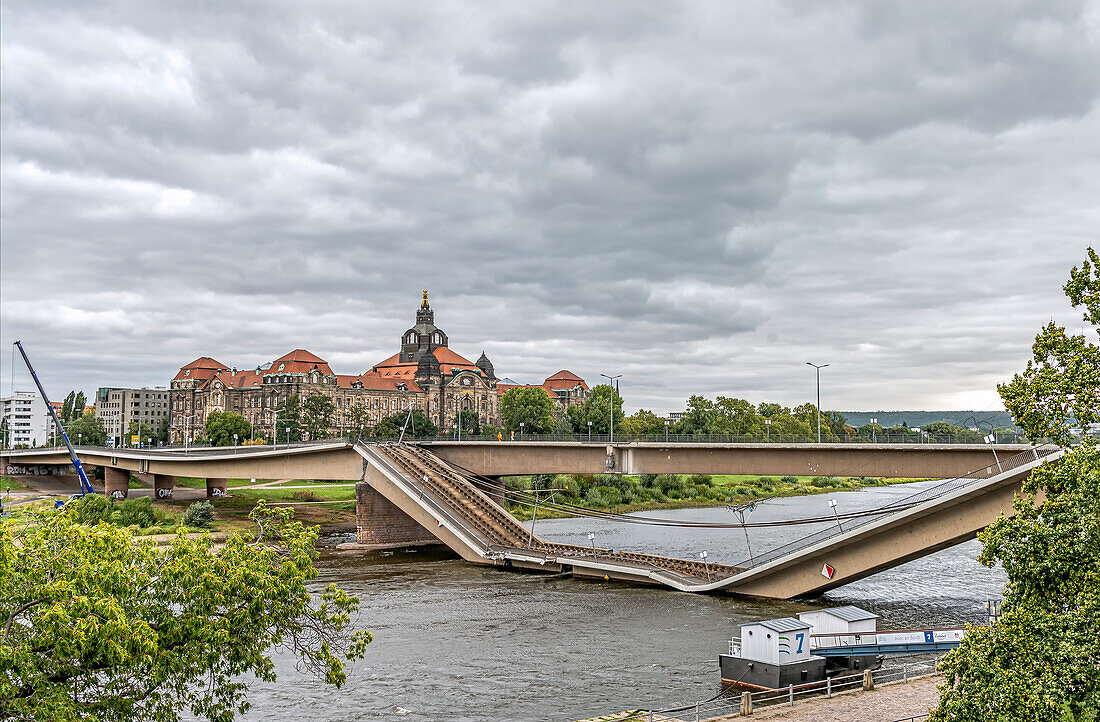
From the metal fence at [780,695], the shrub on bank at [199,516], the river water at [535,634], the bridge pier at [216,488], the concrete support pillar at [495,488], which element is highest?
the concrete support pillar at [495,488]

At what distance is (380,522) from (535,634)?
113ft

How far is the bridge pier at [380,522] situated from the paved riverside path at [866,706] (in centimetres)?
4748

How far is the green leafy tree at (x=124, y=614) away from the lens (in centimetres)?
1564

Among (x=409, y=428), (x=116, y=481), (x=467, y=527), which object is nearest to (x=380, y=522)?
(x=467, y=527)

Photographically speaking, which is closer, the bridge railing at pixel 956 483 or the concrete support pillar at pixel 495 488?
the bridge railing at pixel 956 483

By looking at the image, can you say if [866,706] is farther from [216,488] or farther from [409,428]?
[409,428]

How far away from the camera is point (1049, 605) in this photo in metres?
17.6

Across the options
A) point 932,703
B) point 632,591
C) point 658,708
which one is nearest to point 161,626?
point 658,708

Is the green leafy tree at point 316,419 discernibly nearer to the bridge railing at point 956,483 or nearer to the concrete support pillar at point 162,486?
the concrete support pillar at point 162,486

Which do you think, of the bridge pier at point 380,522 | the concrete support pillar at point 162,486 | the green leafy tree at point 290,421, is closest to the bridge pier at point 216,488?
the concrete support pillar at point 162,486

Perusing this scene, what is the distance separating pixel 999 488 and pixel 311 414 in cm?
16343

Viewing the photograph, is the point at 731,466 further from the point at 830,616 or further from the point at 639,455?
the point at 830,616

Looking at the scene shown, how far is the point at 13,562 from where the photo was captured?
16219 millimetres

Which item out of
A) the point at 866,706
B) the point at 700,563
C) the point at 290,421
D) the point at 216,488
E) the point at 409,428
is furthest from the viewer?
the point at 290,421
